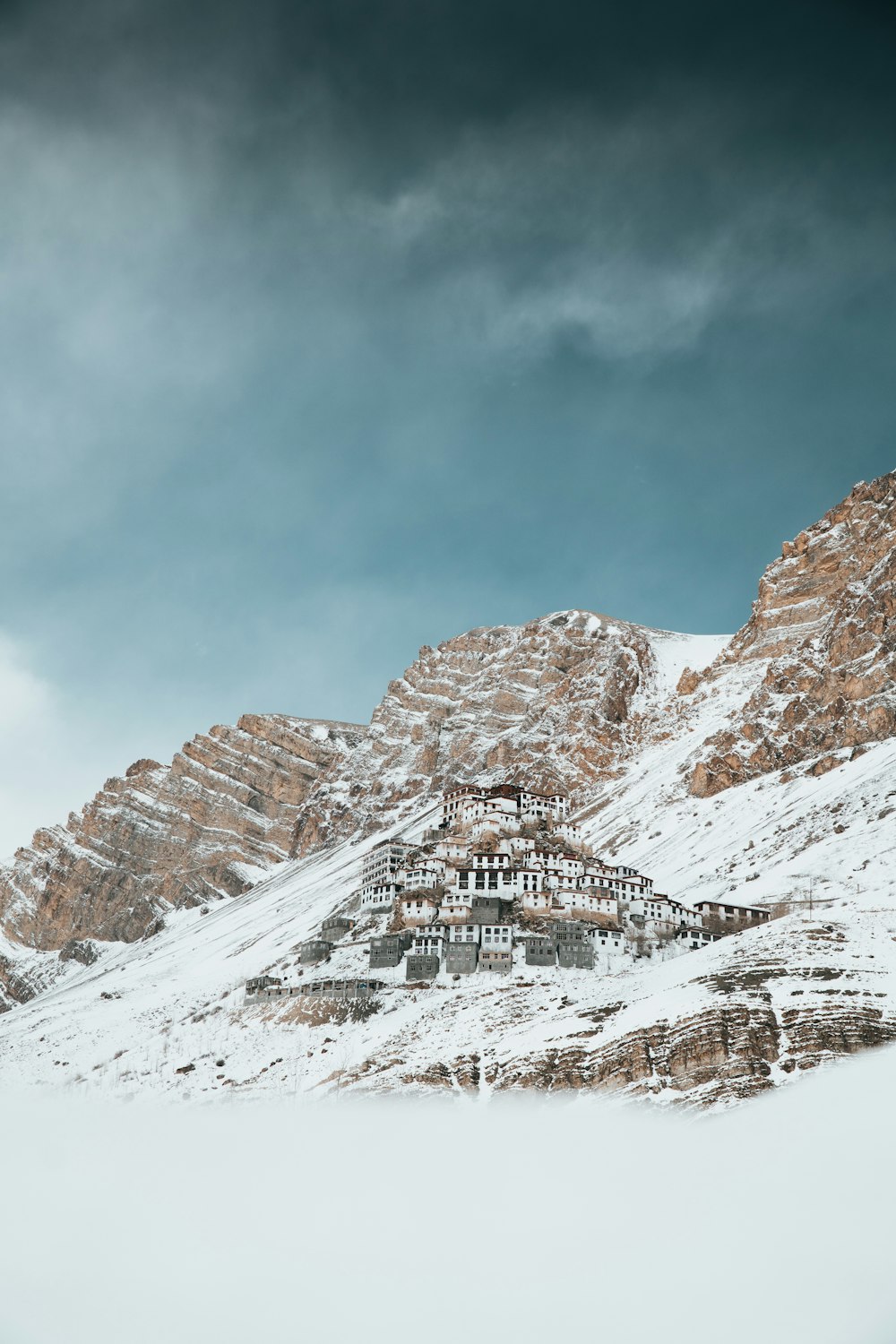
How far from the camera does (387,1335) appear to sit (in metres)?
43.8

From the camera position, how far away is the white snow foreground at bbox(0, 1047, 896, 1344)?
42.2m

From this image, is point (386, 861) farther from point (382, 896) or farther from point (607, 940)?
point (607, 940)

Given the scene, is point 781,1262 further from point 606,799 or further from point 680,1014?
point 606,799

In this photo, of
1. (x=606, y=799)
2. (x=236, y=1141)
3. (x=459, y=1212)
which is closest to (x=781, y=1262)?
(x=459, y=1212)

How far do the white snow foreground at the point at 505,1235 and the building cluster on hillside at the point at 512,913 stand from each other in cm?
3268

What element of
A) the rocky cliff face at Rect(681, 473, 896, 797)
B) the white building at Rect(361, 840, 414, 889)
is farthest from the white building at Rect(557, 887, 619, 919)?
the rocky cliff face at Rect(681, 473, 896, 797)

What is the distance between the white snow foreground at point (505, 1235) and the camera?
42.2m

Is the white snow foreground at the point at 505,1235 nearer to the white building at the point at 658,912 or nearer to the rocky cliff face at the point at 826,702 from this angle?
the white building at the point at 658,912

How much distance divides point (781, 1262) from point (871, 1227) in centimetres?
357

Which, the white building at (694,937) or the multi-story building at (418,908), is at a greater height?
the multi-story building at (418,908)

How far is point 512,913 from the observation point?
10206 cm

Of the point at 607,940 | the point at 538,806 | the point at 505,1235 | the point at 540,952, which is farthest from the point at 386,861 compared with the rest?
the point at 505,1235

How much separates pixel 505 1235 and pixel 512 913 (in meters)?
54.8

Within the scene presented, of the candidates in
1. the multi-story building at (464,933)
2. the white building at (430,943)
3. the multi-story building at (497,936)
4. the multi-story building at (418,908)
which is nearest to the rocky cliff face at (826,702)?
the multi-story building at (418,908)
